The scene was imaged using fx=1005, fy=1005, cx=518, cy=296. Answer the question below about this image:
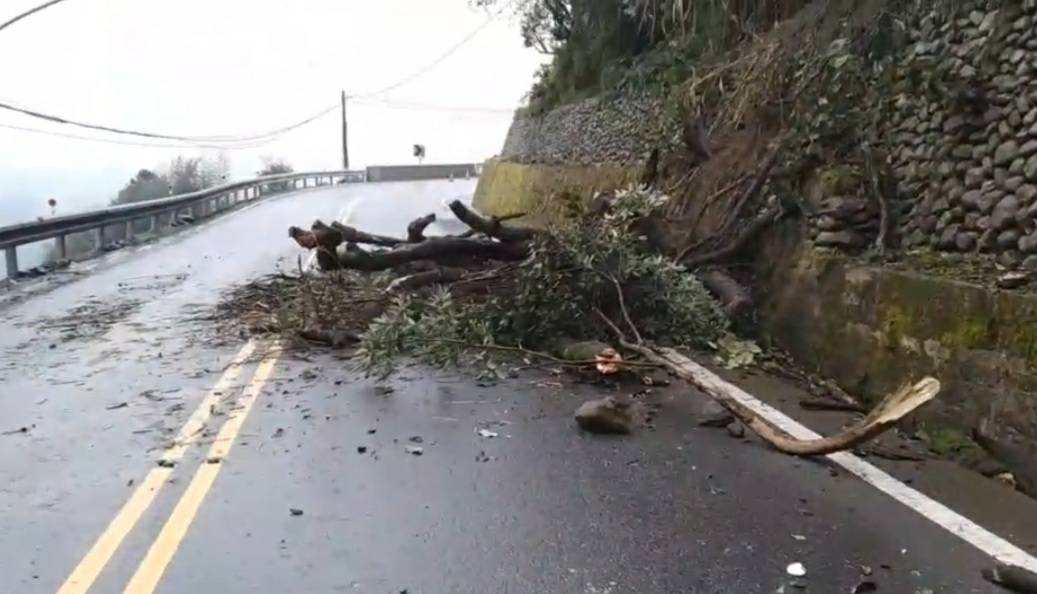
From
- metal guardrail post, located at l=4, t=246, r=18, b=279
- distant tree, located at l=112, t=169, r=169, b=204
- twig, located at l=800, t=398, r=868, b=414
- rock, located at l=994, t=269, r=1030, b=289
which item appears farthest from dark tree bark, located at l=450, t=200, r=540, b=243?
distant tree, located at l=112, t=169, r=169, b=204

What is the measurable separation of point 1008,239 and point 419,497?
4.38 m

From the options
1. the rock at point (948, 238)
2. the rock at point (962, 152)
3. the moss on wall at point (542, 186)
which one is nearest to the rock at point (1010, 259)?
the rock at point (948, 238)

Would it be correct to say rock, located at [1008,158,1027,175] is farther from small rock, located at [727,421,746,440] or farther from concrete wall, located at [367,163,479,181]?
concrete wall, located at [367,163,479,181]

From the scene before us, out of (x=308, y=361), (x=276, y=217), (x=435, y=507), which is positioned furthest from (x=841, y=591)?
(x=276, y=217)

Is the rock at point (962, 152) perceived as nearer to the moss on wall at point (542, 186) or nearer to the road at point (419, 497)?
the road at point (419, 497)

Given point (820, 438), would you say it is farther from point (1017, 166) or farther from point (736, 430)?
point (1017, 166)

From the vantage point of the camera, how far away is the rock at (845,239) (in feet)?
28.6

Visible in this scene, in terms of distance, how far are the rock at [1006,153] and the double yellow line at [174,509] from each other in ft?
18.7

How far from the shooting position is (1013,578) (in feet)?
14.1

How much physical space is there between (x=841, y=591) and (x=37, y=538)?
389cm

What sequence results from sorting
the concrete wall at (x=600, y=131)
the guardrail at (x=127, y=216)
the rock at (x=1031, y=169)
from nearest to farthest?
the rock at (x=1031, y=169) → the concrete wall at (x=600, y=131) → the guardrail at (x=127, y=216)

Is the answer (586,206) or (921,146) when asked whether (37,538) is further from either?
(586,206)

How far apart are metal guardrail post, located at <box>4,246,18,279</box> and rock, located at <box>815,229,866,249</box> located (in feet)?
43.7

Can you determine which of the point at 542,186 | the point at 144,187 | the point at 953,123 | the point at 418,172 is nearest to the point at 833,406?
the point at 953,123
